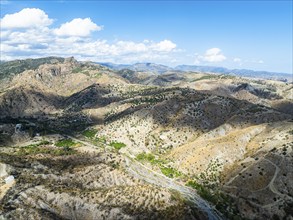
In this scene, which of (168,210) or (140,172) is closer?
(168,210)

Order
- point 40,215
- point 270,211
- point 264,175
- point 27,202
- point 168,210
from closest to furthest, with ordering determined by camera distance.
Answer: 1. point 40,215
2. point 27,202
3. point 168,210
4. point 270,211
5. point 264,175

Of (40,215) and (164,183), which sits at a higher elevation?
(40,215)

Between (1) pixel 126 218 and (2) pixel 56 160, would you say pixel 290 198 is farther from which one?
(2) pixel 56 160

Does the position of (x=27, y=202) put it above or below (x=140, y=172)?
above

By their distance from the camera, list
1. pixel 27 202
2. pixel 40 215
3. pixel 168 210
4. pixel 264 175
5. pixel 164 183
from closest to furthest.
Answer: pixel 40 215, pixel 27 202, pixel 168 210, pixel 264 175, pixel 164 183

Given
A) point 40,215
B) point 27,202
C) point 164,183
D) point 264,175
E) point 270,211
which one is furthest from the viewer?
point 164,183

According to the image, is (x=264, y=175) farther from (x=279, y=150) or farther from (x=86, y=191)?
(x=86, y=191)

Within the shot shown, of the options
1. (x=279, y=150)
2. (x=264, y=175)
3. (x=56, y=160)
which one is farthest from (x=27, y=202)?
(x=279, y=150)

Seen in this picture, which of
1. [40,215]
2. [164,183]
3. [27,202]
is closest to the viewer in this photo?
[40,215]

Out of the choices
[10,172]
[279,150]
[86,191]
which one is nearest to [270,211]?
[279,150]
